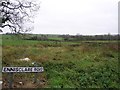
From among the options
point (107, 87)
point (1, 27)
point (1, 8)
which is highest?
point (1, 8)

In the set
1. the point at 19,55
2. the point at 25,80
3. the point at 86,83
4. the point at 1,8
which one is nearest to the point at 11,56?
the point at 19,55

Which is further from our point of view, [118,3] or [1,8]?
[118,3]

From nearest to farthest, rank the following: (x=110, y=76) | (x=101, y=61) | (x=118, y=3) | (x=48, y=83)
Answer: (x=48, y=83)
(x=110, y=76)
(x=101, y=61)
(x=118, y=3)

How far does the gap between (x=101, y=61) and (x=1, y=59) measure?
8396 mm

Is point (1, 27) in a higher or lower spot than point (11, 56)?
higher

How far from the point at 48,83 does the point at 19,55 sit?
9224 millimetres

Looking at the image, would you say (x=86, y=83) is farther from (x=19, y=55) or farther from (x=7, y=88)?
(x=19, y=55)

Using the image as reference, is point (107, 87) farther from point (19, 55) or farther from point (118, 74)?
point (19, 55)

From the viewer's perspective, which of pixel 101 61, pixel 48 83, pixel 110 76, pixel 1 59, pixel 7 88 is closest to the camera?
pixel 7 88

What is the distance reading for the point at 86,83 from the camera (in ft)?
62.6

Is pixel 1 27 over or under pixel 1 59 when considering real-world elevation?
over

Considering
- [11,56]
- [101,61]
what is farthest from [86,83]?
[11,56]

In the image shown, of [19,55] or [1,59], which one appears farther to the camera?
[19,55]

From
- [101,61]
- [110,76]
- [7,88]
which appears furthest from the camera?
[101,61]
